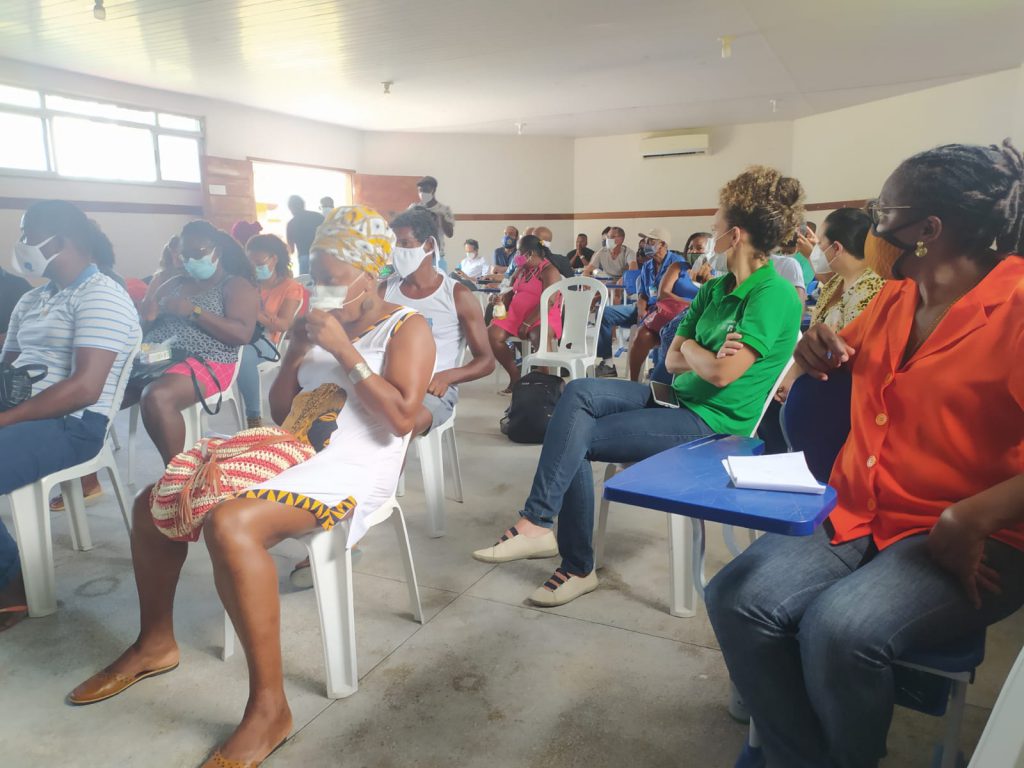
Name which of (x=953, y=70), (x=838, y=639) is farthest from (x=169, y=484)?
(x=953, y=70)

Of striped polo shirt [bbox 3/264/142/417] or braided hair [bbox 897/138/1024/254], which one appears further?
striped polo shirt [bbox 3/264/142/417]

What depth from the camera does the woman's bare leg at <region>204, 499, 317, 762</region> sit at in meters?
1.48

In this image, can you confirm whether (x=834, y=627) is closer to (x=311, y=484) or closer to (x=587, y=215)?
(x=311, y=484)

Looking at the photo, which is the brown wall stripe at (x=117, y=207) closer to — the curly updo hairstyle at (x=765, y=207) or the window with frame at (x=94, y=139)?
the window with frame at (x=94, y=139)

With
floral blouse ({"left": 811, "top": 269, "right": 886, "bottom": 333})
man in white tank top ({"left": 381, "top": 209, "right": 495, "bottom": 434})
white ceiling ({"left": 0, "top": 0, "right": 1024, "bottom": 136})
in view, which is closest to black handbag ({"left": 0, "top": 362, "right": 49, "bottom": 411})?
man in white tank top ({"left": 381, "top": 209, "right": 495, "bottom": 434})

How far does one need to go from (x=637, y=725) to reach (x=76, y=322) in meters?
2.03

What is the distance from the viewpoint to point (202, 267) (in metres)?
3.05

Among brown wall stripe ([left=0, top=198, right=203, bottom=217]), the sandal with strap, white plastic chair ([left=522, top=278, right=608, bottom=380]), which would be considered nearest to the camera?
the sandal with strap

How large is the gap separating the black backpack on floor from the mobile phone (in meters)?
1.61

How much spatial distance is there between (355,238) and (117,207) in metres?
7.92

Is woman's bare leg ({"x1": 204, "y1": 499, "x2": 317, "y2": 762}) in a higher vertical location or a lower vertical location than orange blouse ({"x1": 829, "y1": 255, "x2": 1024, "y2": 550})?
lower

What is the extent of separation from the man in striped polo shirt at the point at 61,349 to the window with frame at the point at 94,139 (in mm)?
6223

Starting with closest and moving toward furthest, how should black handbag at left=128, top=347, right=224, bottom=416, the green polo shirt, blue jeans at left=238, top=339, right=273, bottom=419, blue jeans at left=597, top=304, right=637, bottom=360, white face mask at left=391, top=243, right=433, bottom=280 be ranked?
the green polo shirt, black handbag at left=128, top=347, right=224, bottom=416, white face mask at left=391, top=243, right=433, bottom=280, blue jeans at left=238, top=339, right=273, bottom=419, blue jeans at left=597, top=304, right=637, bottom=360

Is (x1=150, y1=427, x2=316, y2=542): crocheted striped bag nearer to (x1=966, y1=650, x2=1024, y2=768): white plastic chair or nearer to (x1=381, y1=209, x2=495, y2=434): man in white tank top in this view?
(x1=381, y1=209, x2=495, y2=434): man in white tank top
